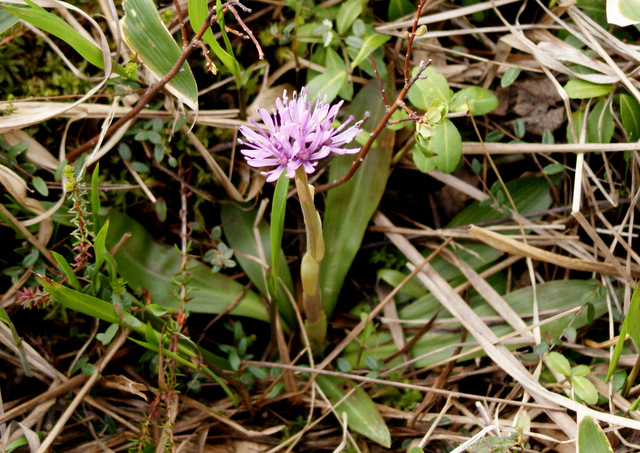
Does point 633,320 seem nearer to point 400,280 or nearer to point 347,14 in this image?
point 400,280

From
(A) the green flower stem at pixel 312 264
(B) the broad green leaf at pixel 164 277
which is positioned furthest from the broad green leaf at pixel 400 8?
(B) the broad green leaf at pixel 164 277

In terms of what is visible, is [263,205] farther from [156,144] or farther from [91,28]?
[91,28]

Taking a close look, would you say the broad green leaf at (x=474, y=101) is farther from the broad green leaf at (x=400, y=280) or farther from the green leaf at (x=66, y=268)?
the green leaf at (x=66, y=268)

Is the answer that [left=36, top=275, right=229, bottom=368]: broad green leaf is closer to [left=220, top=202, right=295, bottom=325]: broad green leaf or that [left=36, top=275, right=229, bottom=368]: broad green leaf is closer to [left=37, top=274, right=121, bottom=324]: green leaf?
[left=37, top=274, right=121, bottom=324]: green leaf

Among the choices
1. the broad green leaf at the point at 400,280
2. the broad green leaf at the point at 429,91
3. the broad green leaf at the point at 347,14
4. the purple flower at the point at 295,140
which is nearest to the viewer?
the purple flower at the point at 295,140

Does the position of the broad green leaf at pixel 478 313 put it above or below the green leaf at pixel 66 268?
below

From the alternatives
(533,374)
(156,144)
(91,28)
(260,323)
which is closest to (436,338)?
(533,374)

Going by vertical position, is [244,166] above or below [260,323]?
above

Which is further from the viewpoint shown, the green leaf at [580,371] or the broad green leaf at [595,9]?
the broad green leaf at [595,9]

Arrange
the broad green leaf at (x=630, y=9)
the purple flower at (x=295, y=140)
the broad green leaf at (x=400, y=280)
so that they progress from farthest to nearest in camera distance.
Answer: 1. the broad green leaf at (x=400, y=280)
2. the broad green leaf at (x=630, y=9)
3. the purple flower at (x=295, y=140)
